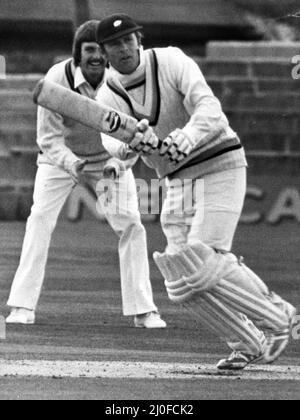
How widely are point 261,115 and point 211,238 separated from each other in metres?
16.5

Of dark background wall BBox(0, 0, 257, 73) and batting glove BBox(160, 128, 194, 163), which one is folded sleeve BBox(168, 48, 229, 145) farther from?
dark background wall BBox(0, 0, 257, 73)

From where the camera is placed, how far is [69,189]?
13.2 m

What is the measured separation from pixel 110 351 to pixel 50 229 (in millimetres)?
2093

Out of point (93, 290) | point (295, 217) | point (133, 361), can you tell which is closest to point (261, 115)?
point (295, 217)

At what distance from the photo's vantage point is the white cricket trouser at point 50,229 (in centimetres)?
1298

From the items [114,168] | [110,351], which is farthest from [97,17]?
[110,351]

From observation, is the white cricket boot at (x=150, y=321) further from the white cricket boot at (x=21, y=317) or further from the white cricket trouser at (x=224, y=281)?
the white cricket trouser at (x=224, y=281)

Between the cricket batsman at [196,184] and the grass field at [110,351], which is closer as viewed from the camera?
the grass field at [110,351]

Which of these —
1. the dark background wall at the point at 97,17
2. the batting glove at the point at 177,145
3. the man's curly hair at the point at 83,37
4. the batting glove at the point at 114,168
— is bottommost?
the batting glove at the point at 114,168

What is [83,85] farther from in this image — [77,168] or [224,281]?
[224,281]

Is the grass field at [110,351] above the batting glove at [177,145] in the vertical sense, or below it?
below

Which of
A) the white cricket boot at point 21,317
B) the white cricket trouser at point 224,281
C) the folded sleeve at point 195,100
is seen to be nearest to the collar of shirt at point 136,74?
the folded sleeve at point 195,100

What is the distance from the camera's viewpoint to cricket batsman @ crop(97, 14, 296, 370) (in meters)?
10.1

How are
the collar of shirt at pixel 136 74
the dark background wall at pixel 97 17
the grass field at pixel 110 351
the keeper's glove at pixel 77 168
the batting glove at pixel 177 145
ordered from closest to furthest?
1. the grass field at pixel 110 351
2. the batting glove at pixel 177 145
3. the collar of shirt at pixel 136 74
4. the keeper's glove at pixel 77 168
5. the dark background wall at pixel 97 17
